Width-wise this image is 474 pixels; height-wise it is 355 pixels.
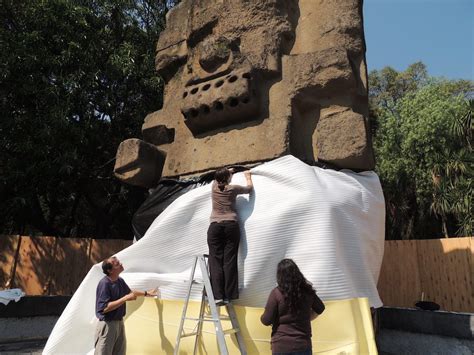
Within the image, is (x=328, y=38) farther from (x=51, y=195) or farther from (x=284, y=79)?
(x=51, y=195)

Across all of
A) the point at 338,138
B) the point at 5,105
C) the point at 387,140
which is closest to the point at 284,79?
the point at 338,138

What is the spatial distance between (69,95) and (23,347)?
5.31 metres

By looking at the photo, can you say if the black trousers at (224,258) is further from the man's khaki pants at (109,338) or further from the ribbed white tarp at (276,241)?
the man's khaki pants at (109,338)

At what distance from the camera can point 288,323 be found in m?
2.79

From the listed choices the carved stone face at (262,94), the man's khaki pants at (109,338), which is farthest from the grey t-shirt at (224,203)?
the man's khaki pants at (109,338)

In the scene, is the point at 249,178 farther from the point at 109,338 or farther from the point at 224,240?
the point at 109,338

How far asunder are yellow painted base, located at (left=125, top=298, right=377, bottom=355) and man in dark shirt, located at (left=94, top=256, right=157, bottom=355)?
0.81 feet

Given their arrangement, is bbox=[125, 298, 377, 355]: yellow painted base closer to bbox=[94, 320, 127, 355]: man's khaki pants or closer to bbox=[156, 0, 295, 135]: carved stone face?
bbox=[94, 320, 127, 355]: man's khaki pants

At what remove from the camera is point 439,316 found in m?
4.93

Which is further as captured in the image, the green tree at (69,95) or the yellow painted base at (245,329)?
the green tree at (69,95)

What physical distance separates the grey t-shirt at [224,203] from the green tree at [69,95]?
18.2 feet

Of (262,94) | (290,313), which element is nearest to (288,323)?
(290,313)

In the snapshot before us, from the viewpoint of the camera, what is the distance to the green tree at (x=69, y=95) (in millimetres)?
8328

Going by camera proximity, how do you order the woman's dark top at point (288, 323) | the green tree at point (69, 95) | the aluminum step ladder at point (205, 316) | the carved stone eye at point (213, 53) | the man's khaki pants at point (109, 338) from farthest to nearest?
1. the green tree at point (69, 95)
2. the carved stone eye at point (213, 53)
3. the man's khaki pants at point (109, 338)
4. the aluminum step ladder at point (205, 316)
5. the woman's dark top at point (288, 323)
